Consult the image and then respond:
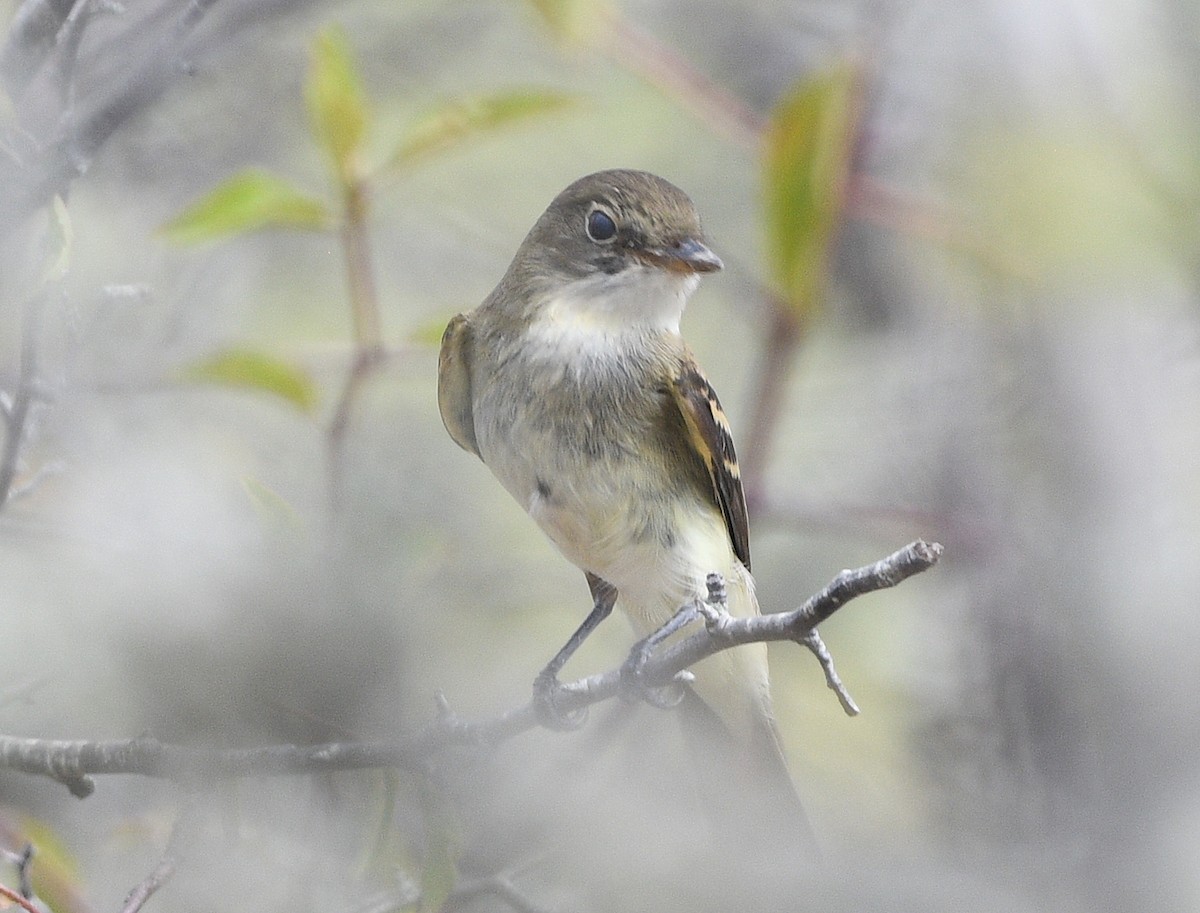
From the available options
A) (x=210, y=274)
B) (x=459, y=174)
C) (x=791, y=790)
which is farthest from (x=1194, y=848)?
(x=459, y=174)

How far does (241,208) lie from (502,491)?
5.98ft

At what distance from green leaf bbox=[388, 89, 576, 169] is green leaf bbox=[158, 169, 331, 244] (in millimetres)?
206

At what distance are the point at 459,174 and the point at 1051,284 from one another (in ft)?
8.02

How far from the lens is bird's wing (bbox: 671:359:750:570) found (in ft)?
8.53

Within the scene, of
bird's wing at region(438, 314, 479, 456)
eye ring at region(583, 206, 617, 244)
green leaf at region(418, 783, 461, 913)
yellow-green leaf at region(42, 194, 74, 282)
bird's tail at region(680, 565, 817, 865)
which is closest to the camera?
yellow-green leaf at region(42, 194, 74, 282)

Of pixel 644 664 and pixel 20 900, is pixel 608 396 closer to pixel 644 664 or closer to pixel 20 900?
pixel 644 664

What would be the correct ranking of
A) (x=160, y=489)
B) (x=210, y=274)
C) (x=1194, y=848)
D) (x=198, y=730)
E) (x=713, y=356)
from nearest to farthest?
(x=198, y=730) → (x=160, y=489) → (x=1194, y=848) → (x=210, y=274) → (x=713, y=356)

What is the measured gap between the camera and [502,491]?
13.5ft

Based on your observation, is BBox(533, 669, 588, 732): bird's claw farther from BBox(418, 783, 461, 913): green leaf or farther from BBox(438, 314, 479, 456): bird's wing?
BBox(438, 314, 479, 456): bird's wing

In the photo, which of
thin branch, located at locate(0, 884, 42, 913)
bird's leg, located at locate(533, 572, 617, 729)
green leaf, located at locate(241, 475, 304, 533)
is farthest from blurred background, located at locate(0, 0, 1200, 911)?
thin branch, located at locate(0, 884, 42, 913)

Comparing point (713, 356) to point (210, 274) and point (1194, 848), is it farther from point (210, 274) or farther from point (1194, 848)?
point (1194, 848)

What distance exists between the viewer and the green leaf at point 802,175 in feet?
7.80

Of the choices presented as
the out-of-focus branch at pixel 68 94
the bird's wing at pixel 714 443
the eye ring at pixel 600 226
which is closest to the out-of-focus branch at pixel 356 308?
the eye ring at pixel 600 226

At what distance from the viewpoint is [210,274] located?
360cm
